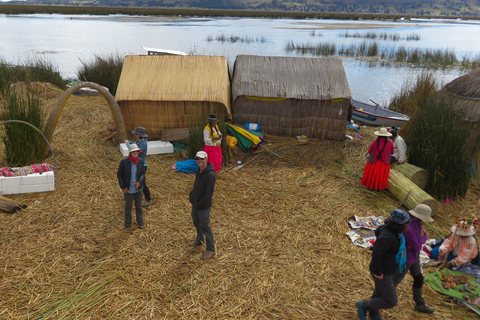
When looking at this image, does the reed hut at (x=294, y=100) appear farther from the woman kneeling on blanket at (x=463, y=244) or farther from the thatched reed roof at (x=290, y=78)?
the woman kneeling on blanket at (x=463, y=244)

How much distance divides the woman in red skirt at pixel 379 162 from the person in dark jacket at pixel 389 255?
3247mm

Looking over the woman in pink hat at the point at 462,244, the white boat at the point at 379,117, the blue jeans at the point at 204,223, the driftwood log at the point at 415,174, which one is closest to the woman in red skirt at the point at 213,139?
the blue jeans at the point at 204,223

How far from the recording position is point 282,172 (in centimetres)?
782

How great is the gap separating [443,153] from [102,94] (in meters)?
7.07

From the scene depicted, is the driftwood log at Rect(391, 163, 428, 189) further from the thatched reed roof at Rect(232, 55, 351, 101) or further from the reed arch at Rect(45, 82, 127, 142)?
the reed arch at Rect(45, 82, 127, 142)

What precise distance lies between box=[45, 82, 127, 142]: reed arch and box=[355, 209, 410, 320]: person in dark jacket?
6420 millimetres

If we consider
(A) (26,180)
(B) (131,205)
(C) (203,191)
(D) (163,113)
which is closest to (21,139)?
(A) (26,180)

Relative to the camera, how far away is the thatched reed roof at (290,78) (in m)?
8.70

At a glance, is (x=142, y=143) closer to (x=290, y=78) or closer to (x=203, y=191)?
(x=203, y=191)

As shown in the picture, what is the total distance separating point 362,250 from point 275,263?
4.37ft

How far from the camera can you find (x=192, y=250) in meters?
5.04

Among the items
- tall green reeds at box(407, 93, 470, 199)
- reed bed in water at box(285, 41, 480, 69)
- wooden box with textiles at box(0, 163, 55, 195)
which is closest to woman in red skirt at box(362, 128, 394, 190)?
tall green reeds at box(407, 93, 470, 199)

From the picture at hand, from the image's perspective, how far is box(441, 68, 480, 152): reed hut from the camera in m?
7.88

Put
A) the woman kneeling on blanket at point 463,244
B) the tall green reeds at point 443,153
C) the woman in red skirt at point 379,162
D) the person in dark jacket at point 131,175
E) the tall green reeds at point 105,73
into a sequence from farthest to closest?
the tall green reeds at point 105,73
the tall green reeds at point 443,153
the woman in red skirt at point 379,162
the person in dark jacket at point 131,175
the woman kneeling on blanket at point 463,244
